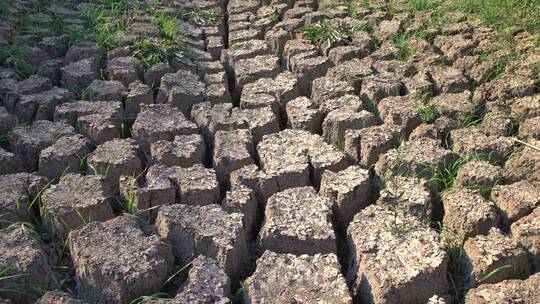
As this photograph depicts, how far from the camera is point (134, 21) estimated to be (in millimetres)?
4762

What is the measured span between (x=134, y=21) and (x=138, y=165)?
2.21 m

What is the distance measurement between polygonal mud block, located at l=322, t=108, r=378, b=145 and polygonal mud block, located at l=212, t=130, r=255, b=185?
1.38ft

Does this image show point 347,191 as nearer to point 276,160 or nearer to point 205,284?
point 276,160

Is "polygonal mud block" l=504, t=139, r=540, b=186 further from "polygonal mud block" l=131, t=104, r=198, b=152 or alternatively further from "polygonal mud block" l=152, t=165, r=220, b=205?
"polygonal mud block" l=131, t=104, r=198, b=152

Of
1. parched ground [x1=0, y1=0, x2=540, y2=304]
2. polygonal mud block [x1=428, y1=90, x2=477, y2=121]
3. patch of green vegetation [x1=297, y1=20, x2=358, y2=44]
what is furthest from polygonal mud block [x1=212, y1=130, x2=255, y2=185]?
patch of green vegetation [x1=297, y1=20, x2=358, y2=44]

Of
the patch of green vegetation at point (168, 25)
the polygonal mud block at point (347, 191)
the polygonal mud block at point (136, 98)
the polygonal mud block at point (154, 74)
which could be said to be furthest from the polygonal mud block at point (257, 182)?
the patch of green vegetation at point (168, 25)

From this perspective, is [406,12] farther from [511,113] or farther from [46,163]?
[46,163]

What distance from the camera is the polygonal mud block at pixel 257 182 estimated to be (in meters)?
2.74

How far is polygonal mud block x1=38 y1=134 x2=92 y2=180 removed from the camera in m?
2.90

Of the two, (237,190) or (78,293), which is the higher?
(237,190)

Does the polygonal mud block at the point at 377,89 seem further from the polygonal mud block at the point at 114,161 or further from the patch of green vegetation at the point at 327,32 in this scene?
the polygonal mud block at the point at 114,161

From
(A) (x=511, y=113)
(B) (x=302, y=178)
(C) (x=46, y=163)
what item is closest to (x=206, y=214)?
(B) (x=302, y=178)

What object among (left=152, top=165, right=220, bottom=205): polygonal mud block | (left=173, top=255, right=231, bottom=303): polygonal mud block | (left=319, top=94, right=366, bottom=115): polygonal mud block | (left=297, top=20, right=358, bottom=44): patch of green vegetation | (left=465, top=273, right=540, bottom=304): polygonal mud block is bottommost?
(left=173, top=255, right=231, bottom=303): polygonal mud block

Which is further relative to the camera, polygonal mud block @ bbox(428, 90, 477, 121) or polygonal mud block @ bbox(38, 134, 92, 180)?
polygonal mud block @ bbox(428, 90, 477, 121)
